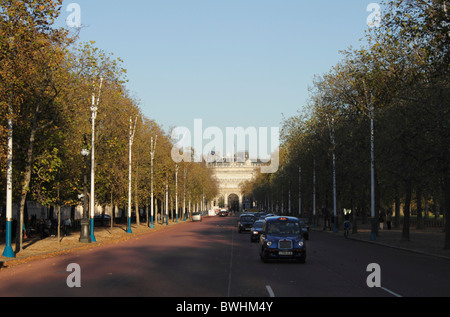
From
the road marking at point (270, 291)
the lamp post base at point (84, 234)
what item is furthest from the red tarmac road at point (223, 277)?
the lamp post base at point (84, 234)

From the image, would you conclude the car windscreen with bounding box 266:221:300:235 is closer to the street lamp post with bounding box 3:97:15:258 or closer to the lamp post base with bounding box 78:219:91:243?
the street lamp post with bounding box 3:97:15:258

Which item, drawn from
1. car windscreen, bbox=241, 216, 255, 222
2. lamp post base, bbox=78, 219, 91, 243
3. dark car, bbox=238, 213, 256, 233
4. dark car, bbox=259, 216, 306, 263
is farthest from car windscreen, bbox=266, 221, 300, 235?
car windscreen, bbox=241, 216, 255, 222

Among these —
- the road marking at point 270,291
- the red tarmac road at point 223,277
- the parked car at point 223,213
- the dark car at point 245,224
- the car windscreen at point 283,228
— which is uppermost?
the car windscreen at point 283,228

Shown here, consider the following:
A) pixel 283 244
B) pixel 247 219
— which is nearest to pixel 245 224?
pixel 247 219

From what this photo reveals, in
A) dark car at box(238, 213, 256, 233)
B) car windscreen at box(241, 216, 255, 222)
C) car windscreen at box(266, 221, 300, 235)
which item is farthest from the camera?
car windscreen at box(241, 216, 255, 222)

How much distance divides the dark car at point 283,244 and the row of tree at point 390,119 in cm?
987

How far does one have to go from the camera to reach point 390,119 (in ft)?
112

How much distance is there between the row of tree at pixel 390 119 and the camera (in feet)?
89.0

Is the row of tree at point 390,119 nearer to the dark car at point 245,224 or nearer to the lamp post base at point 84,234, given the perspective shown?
the dark car at point 245,224

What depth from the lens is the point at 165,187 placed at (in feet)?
276

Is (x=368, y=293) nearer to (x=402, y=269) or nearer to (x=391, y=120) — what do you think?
(x=402, y=269)

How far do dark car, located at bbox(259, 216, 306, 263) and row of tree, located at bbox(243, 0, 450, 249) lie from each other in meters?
9.87

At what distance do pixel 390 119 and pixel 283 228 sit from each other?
13013 mm

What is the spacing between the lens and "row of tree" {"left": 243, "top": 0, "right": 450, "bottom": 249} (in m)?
27.1
